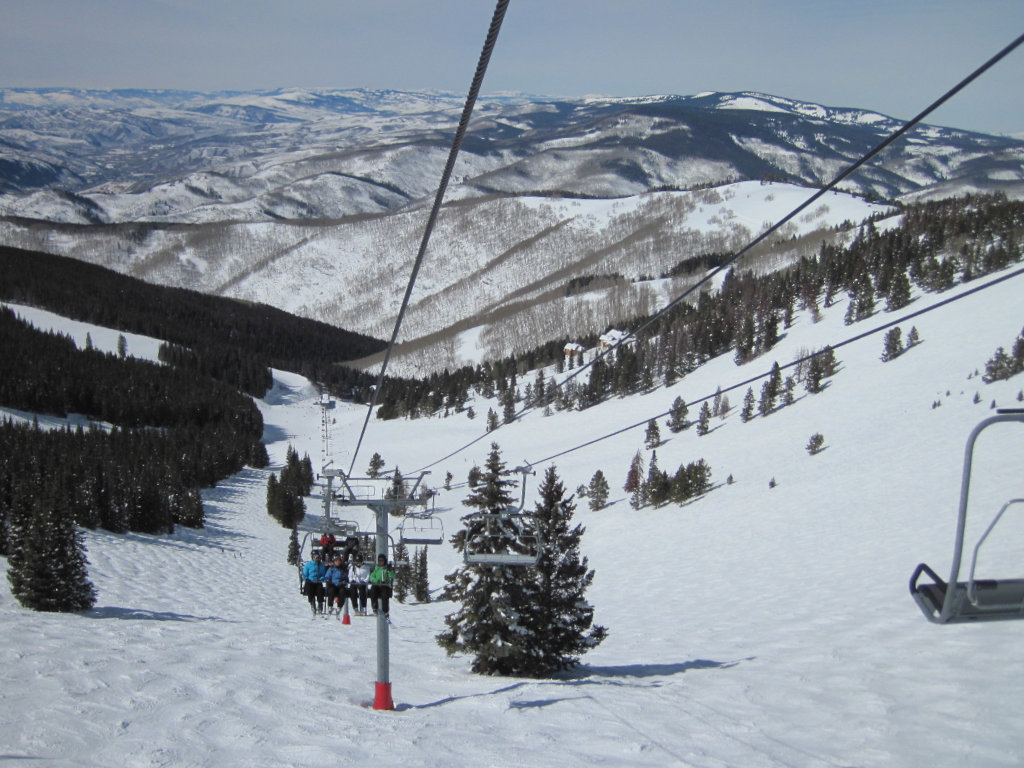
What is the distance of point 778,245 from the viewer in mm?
172625

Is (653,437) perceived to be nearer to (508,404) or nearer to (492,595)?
(508,404)

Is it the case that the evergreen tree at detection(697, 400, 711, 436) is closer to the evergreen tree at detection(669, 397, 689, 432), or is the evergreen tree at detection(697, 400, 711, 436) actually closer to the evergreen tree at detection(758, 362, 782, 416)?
the evergreen tree at detection(669, 397, 689, 432)

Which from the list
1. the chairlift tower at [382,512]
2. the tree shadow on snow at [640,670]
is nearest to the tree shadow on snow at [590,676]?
the tree shadow on snow at [640,670]

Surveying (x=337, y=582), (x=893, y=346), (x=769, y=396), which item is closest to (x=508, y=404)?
(x=769, y=396)

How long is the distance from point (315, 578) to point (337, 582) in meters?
0.62

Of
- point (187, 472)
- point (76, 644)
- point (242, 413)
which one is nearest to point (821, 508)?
point (76, 644)

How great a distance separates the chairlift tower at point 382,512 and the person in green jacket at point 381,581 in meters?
0.18

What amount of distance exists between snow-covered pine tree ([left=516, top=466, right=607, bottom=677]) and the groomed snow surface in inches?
39.9

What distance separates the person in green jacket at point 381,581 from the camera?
13.4m

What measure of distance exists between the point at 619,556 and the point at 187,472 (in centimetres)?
4357

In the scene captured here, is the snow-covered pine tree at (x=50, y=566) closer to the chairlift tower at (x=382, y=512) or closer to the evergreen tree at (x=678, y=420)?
the chairlift tower at (x=382, y=512)

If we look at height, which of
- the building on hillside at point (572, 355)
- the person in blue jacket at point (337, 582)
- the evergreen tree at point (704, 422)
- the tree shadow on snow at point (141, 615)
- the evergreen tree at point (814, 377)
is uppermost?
the building on hillside at point (572, 355)

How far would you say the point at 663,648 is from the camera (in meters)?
23.2

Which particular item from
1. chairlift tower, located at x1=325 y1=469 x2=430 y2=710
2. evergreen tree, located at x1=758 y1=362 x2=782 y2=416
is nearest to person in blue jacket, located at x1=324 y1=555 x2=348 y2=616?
chairlift tower, located at x1=325 y1=469 x2=430 y2=710
